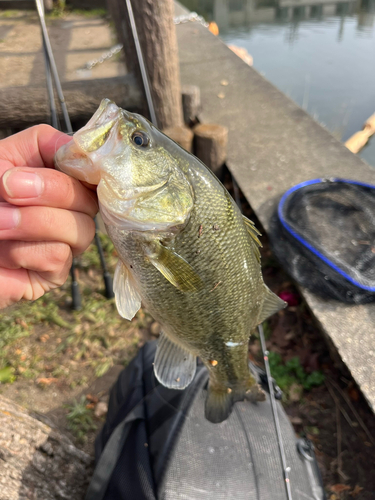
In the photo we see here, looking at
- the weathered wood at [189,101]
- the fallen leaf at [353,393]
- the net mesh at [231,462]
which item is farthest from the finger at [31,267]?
the weathered wood at [189,101]

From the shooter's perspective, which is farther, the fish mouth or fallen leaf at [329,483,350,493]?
fallen leaf at [329,483,350,493]

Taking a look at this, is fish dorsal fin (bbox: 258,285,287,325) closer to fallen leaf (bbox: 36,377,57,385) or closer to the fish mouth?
the fish mouth

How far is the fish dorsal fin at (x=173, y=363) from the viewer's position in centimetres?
154

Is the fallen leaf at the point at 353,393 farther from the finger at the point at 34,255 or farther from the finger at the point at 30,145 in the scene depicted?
the finger at the point at 30,145

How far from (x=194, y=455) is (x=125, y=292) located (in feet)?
Result: 2.85

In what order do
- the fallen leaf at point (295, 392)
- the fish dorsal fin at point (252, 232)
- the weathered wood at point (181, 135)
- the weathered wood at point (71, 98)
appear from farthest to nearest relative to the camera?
the weathered wood at point (181, 135) < the weathered wood at point (71, 98) < the fallen leaf at point (295, 392) < the fish dorsal fin at point (252, 232)

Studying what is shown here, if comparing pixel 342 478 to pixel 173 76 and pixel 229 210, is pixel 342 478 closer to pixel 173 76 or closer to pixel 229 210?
pixel 229 210

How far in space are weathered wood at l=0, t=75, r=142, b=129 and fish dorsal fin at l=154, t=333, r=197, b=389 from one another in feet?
8.67

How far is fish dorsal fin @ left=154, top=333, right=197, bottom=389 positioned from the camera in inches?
60.7

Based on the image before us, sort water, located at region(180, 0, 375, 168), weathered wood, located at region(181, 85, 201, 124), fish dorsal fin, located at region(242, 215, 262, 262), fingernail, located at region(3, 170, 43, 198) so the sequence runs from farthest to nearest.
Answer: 1. water, located at region(180, 0, 375, 168)
2. weathered wood, located at region(181, 85, 201, 124)
3. fish dorsal fin, located at region(242, 215, 262, 262)
4. fingernail, located at region(3, 170, 43, 198)

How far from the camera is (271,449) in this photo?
5.77 feet

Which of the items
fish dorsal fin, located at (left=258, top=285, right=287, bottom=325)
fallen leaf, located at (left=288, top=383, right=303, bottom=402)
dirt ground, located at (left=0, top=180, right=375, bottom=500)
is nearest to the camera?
fish dorsal fin, located at (left=258, top=285, right=287, bottom=325)

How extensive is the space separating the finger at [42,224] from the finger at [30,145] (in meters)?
0.22

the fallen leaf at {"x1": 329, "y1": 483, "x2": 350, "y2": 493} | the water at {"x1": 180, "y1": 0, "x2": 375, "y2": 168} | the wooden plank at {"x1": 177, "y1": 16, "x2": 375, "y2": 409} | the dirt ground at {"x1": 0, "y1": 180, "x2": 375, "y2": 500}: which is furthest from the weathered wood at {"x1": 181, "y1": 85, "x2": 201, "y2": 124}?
the fallen leaf at {"x1": 329, "y1": 483, "x2": 350, "y2": 493}
